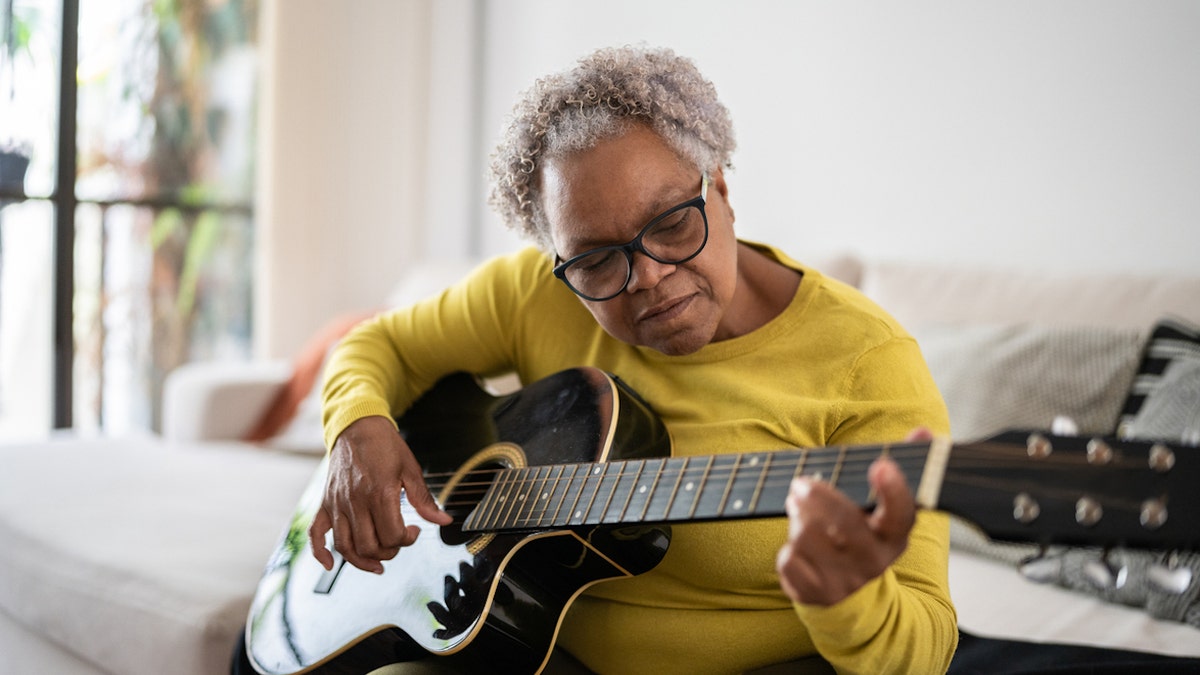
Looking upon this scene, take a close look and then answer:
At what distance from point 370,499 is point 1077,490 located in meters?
0.84

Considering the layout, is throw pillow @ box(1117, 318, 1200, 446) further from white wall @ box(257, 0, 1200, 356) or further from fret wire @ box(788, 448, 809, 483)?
fret wire @ box(788, 448, 809, 483)

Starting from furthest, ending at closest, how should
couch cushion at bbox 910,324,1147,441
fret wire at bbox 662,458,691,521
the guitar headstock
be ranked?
couch cushion at bbox 910,324,1147,441 → fret wire at bbox 662,458,691,521 → the guitar headstock

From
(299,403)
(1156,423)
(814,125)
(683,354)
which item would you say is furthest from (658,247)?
(299,403)

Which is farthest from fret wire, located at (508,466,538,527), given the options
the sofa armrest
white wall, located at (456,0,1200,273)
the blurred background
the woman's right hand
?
the sofa armrest

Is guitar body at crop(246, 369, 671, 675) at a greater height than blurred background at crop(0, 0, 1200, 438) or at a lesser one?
lesser

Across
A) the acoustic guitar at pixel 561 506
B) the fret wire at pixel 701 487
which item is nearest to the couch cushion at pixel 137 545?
the acoustic guitar at pixel 561 506

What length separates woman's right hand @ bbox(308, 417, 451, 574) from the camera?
1251 millimetres

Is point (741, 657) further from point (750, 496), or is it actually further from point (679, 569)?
point (750, 496)

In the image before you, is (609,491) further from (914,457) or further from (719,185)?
(719,185)

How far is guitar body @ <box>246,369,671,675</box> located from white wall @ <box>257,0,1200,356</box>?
1063 millimetres

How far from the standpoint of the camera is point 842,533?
0.77 metres

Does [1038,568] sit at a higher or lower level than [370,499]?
higher

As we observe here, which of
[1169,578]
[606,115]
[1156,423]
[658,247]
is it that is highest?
[606,115]

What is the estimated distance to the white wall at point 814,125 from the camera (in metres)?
2.14
